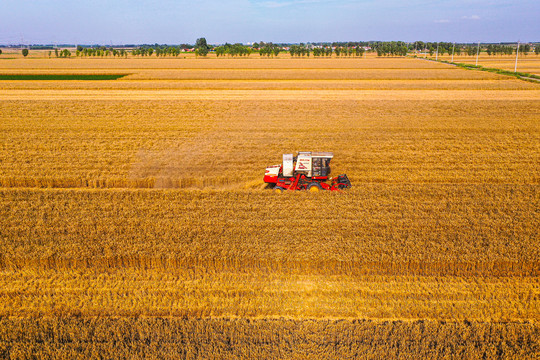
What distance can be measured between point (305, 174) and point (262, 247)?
5.07 m

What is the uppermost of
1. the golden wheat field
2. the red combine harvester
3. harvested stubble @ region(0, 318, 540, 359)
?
the red combine harvester

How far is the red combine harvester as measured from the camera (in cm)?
1560

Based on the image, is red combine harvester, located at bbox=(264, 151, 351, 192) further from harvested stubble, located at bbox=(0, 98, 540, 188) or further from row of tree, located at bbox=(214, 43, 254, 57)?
row of tree, located at bbox=(214, 43, 254, 57)

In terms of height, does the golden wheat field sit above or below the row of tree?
below

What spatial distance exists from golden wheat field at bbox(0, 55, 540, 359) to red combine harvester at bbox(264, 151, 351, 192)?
0.62 meters

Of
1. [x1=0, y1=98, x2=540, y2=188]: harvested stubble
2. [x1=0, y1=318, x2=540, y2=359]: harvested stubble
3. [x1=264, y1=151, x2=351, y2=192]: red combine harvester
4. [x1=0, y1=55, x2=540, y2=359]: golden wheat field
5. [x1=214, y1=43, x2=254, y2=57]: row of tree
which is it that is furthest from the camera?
[x1=214, y1=43, x2=254, y2=57]: row of tree

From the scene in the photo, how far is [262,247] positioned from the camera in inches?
457

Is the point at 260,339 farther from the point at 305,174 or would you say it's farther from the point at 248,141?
the point at 248,141

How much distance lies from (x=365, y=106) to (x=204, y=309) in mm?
28243

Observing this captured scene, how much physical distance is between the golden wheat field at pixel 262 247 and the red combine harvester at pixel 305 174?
62 centimetres

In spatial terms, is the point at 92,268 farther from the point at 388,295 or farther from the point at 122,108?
the point at 122,108

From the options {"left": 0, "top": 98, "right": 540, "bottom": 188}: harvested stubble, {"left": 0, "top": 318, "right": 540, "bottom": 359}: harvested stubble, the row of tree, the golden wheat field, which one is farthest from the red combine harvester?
the row of tree

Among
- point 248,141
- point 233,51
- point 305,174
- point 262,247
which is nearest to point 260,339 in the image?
point 262,247

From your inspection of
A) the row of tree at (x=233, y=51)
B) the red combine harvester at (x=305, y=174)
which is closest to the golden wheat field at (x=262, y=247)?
the red combine harvester at (x=305, y=174)
